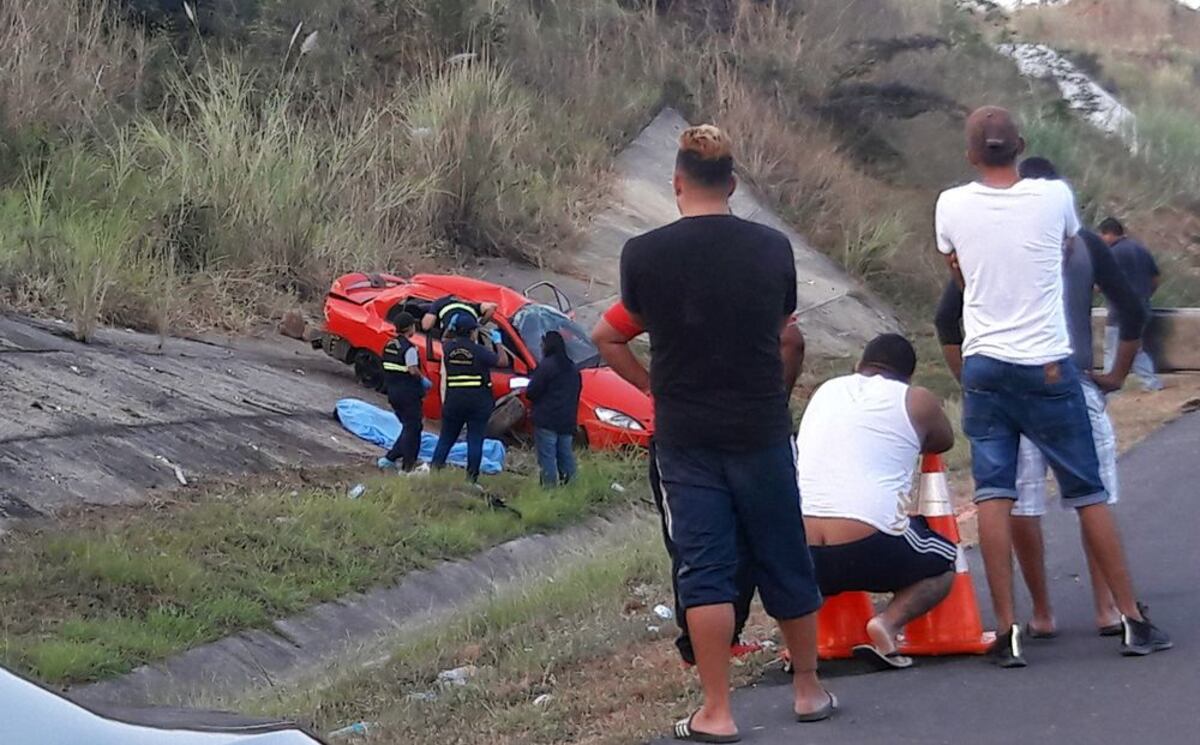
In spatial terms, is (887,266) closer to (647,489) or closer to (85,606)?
(647,489)

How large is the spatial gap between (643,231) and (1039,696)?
23.0 meters

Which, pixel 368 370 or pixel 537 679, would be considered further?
pixel 368 370

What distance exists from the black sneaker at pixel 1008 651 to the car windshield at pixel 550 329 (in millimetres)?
12326

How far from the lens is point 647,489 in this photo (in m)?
17.2

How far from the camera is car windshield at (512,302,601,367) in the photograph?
750 inches

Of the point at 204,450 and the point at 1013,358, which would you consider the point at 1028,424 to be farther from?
the point at 204,450

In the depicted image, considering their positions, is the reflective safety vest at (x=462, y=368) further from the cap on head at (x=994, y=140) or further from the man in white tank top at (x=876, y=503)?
the cap on head at (x=994, y=140)

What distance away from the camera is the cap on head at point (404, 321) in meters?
16.0

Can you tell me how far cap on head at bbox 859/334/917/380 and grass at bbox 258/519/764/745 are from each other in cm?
133

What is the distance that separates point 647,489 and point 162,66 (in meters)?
14.2

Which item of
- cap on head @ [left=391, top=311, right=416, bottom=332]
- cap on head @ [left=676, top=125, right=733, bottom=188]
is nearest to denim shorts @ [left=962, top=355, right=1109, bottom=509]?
cap on head @ [left=676, top=125, right=733, bottom=188]

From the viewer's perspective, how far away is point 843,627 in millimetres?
6922

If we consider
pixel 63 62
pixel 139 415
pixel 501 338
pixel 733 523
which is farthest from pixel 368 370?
pixel 733 523

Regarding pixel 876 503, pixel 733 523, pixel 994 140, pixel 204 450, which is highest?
pixel 994 140
